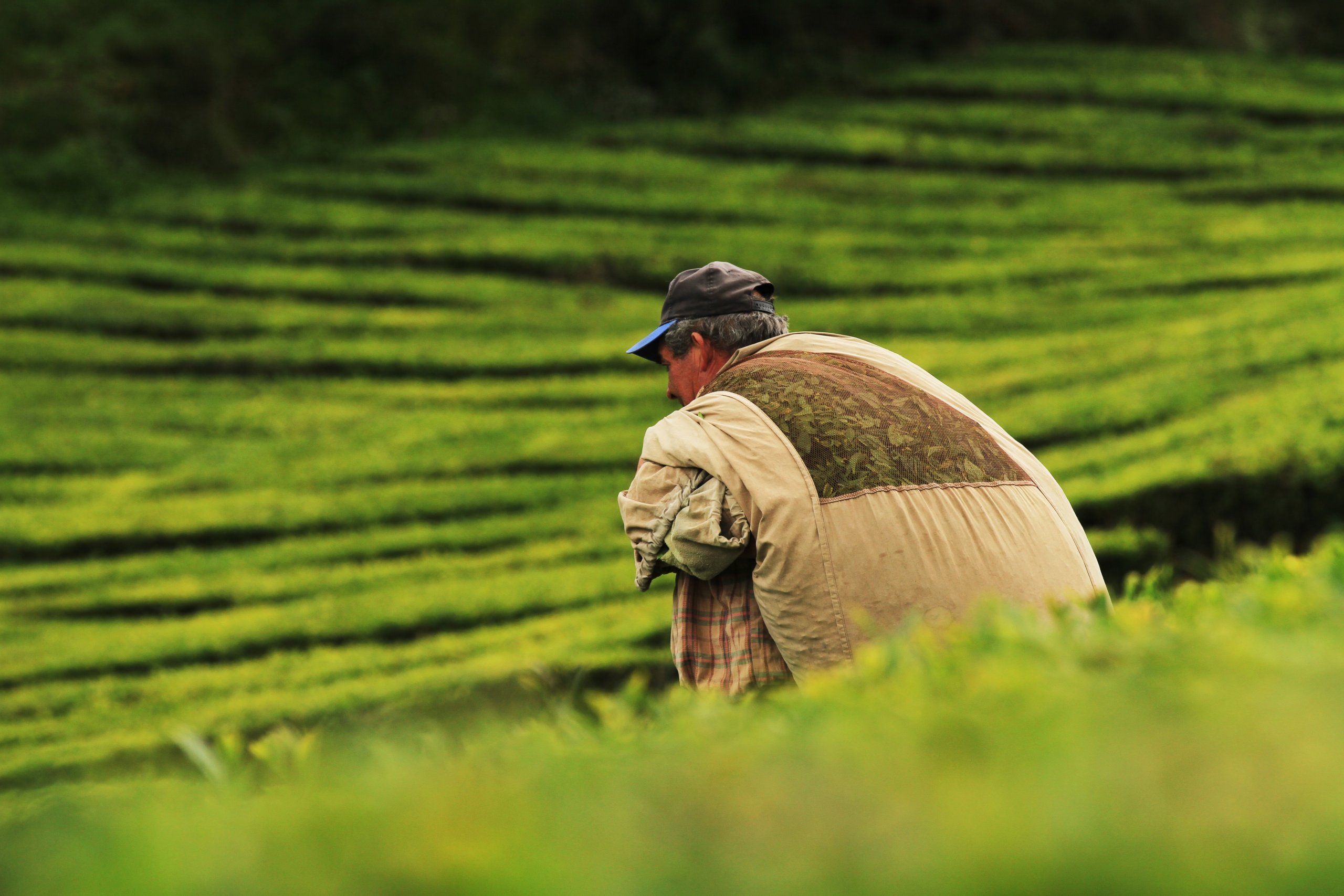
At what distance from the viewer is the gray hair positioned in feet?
11.0

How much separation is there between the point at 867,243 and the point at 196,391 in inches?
337

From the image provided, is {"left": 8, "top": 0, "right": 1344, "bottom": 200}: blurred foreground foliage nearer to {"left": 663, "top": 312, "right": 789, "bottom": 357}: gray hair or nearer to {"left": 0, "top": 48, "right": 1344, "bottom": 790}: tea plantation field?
{"left": 0, "top": 48, "right": 1344, "bottom": 790}: tea plantation field

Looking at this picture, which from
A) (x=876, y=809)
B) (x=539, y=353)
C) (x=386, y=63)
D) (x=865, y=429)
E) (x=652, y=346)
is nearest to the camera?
(x=876, y=809)

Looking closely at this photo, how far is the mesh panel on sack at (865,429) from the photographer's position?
275 cm

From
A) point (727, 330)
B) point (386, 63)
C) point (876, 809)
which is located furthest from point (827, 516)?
point (386, 63)

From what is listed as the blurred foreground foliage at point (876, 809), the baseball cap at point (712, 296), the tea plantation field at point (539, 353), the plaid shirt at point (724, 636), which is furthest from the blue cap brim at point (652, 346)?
the blurred foreground foliage at point (876, 809)

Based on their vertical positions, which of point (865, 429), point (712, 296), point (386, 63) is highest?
point (386, 63)

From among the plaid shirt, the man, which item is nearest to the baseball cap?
the man

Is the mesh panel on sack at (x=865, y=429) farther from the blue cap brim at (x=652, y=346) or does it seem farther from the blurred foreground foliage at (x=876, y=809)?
the blurred foreground foliage at (x=876, y=809)

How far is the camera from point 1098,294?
13914mm

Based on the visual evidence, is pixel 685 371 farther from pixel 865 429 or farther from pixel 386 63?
pixel 386 63

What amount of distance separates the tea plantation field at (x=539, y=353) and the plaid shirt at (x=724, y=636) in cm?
120

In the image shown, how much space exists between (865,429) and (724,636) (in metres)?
0.63

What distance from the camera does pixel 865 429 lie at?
2.81 meters
